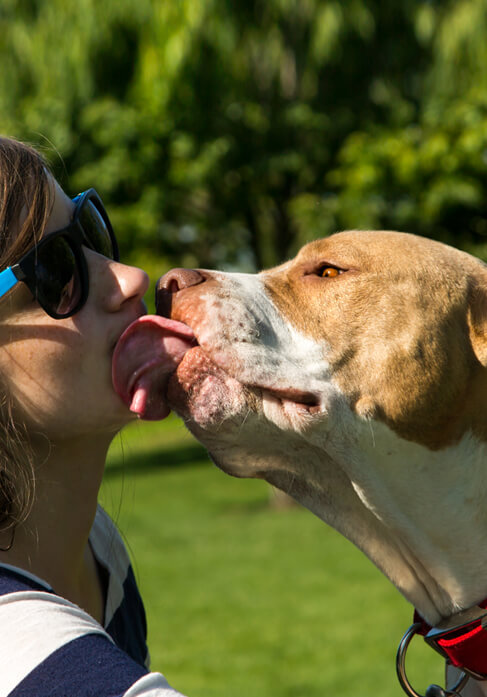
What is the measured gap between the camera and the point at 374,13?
510 inches

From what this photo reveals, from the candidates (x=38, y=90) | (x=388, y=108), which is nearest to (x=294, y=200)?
(x=388, y=108)

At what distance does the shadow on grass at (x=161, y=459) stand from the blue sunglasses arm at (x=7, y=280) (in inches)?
597

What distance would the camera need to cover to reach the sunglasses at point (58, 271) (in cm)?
208

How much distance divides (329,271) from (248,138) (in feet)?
31.8

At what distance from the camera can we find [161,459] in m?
20.9

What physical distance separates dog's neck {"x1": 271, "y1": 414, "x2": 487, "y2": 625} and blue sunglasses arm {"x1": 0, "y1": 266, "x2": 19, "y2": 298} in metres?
0.95

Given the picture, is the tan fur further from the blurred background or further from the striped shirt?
the blurred background

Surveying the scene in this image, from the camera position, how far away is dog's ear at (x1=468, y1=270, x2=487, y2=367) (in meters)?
2.65

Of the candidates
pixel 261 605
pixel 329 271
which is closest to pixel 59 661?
pixel 329 271

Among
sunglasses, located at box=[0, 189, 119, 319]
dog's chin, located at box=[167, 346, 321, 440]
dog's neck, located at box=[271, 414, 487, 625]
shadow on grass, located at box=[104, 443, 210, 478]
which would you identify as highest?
sunglasses, located at box=[0, 189, 119, 319]

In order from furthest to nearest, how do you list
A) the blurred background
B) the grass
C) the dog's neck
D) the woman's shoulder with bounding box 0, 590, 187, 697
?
the blurred background
the grass
the dog's neck
the woman's shoulder with bounding box 0, 590, 187, 697

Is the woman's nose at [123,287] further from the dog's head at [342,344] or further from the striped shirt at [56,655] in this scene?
the striped shirt at [56,655]

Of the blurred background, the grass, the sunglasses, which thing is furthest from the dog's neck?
the blurred background

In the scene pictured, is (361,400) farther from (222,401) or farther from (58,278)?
(58,278)
